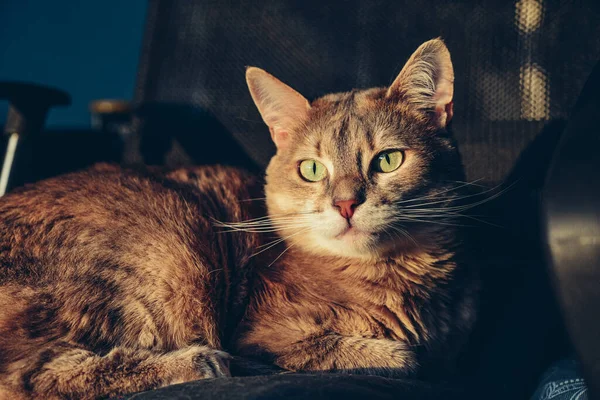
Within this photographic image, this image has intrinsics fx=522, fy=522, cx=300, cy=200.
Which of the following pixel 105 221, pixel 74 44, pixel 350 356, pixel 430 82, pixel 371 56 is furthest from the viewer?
pixel 74 44

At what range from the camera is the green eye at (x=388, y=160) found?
1652 millimetres

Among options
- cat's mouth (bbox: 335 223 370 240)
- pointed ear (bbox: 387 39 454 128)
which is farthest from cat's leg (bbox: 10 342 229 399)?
pointed ear (bbox: 387 39 454 128)

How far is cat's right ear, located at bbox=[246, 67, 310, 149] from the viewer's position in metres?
1.83

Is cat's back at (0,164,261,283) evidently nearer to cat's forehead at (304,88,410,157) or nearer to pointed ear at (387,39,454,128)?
cat's forehead at (304,88,410,157)

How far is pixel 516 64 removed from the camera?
2160 millimetres

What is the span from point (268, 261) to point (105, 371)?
618 millimetres

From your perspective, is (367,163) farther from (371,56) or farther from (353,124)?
(371,56)

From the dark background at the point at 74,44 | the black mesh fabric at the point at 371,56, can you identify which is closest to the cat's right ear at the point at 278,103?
the black mesh fabric at the point at 371,56

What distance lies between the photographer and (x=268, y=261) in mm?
1761

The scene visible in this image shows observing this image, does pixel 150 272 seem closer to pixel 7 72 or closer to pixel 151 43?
pixel 151 43

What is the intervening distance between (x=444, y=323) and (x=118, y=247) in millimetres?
1037

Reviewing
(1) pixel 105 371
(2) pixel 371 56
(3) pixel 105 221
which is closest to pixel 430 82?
(2) pixel 371 56

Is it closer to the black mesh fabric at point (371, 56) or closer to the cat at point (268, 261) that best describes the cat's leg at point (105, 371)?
the cat at point (268, 261)

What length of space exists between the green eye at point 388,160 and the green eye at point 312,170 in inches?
7.4
